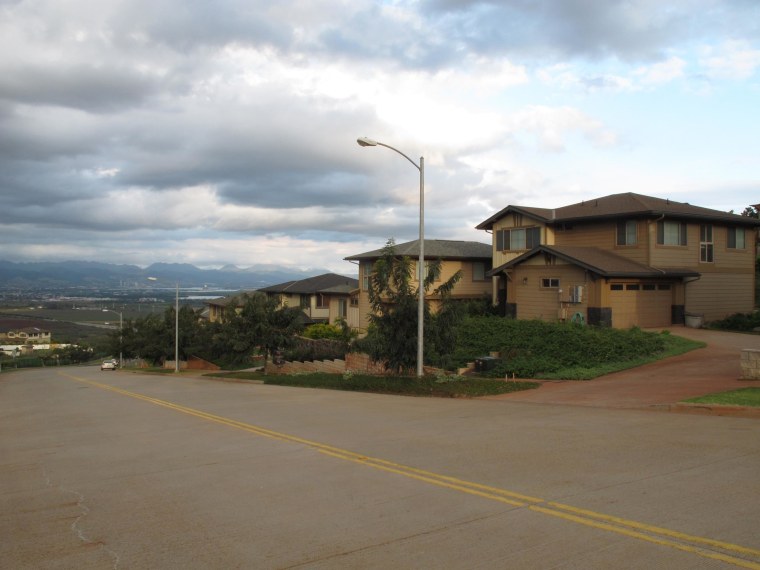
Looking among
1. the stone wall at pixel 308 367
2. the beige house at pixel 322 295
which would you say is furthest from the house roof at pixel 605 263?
the beige house at pixel 322 295

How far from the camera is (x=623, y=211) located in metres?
31.3

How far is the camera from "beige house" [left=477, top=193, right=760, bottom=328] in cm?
2891

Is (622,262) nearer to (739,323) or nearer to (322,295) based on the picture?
(739,323)

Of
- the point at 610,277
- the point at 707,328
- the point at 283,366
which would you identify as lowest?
the point at 283,366

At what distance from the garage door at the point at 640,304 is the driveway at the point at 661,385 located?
18.9ft

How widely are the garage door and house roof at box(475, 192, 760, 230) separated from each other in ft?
11.9

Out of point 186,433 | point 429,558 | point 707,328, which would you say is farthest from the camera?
point 707,328

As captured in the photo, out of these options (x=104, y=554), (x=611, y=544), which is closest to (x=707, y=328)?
(x=611, y=544)

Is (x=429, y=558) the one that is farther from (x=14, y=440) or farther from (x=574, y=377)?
(x=574, y=377)

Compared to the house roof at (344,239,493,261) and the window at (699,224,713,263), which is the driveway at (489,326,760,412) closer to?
the window at (699,224,713,263)

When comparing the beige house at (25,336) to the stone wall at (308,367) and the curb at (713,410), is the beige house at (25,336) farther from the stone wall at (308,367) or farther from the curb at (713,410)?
the curb at (713,410)

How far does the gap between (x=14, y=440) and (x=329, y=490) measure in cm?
962

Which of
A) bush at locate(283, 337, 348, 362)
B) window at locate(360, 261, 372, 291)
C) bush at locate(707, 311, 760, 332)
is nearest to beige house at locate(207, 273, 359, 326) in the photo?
window at locate(360, 261, 372, 291)

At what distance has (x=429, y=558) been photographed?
5281mm
